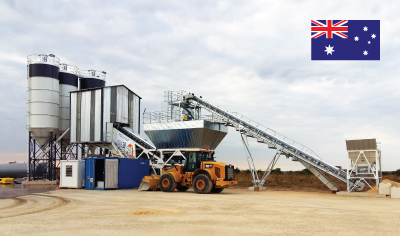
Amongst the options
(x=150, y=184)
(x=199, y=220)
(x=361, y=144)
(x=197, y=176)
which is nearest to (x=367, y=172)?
(x=361, y=144)

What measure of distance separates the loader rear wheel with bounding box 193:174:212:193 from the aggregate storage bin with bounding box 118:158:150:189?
8.64 meters

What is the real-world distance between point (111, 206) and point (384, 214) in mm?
11822

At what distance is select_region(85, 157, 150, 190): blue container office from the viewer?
3024cm

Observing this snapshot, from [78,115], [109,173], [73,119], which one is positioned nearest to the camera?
[109,173]

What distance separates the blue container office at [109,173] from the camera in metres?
30.2

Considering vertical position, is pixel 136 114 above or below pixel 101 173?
above

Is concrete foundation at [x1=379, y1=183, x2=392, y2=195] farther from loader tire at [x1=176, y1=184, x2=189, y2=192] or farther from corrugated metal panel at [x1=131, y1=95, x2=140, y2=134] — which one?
corrugated metal panel at [x1=131, y1=95, x2=140, y2=134]

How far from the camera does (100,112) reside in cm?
4172

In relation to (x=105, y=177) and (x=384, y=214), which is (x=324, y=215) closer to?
(x=384, y=214)

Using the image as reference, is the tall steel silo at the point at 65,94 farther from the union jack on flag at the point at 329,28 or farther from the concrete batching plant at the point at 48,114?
the union jack on flag at the point at 329,28

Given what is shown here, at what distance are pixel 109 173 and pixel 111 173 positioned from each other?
0.21 metres

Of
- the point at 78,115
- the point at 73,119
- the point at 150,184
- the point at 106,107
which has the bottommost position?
the point at 150,184

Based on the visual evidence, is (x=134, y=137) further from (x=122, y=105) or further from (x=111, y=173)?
(x=111, y=173)

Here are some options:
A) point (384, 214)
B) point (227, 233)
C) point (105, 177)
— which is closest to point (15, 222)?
point (227, 233)
